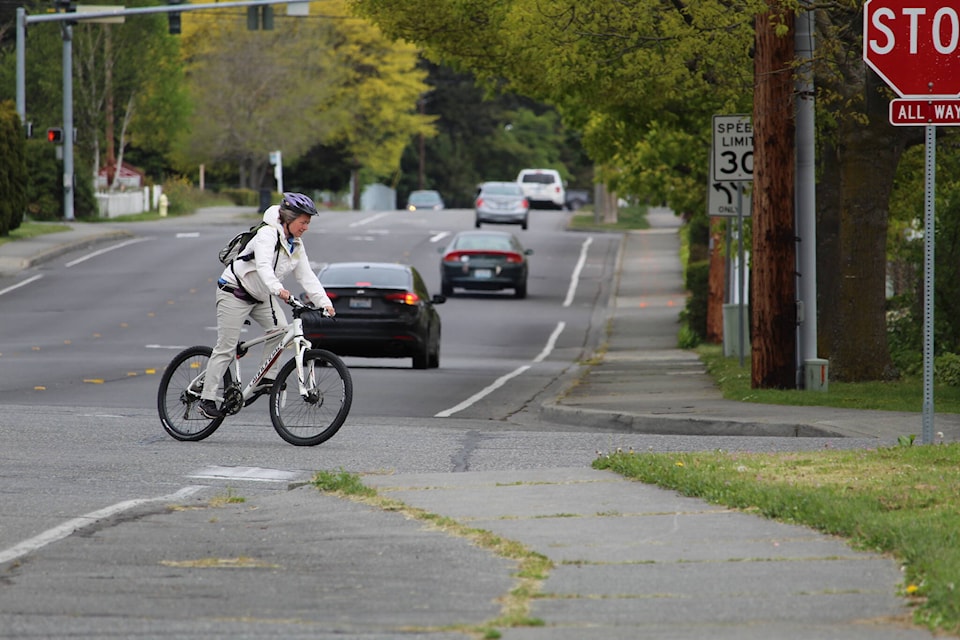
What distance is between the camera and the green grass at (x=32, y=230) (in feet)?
162

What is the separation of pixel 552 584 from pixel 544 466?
185 inches

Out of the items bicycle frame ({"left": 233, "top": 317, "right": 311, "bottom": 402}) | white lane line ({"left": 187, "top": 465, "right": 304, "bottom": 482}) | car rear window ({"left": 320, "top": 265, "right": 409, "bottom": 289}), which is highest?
car rear window ({"left": 320, "top": 265, "right": 409, "bottom": 289})

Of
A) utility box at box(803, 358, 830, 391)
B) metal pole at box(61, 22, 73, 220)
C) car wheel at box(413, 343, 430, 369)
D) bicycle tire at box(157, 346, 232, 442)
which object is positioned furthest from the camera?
metal pole at box(61, 22, 73, 220)

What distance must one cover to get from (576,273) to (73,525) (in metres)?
41.0

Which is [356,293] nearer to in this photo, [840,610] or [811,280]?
[811,280]

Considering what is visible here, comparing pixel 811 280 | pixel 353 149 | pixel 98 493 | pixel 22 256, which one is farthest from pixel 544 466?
pixel 353 149

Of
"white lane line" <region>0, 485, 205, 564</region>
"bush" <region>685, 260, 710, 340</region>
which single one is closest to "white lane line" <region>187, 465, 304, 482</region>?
"white lane line" <region>0, 485, 205, 564</region>

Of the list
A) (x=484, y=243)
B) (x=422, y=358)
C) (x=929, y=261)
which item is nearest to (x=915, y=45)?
(x=929, y=261)

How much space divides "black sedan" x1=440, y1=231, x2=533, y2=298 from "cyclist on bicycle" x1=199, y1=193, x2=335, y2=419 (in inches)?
1093

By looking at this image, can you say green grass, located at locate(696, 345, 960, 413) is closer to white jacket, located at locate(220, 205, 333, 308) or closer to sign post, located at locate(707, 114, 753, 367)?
sign post, located at locate(707, 114, 753, 367)

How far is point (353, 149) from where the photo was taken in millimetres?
95062

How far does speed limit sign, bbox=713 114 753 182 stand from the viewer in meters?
22.0

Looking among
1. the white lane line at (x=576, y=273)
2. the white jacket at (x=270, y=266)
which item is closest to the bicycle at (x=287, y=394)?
the white jacket at (x=270, y=266)

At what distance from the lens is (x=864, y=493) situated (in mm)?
9562
